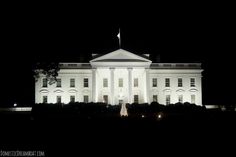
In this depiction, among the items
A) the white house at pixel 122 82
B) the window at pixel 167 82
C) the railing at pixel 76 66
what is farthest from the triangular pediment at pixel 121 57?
the window at pixel 167 82

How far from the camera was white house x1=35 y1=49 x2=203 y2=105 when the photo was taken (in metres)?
45.7

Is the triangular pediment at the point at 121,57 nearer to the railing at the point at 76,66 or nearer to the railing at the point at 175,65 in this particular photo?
the railing at the point at 76,66

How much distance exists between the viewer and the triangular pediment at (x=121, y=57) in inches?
1793

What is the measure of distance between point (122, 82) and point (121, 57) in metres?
4.66

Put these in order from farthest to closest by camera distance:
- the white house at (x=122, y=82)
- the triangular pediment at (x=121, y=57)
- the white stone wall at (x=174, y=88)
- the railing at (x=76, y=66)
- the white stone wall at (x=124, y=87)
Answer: the white stone wall at (x=174, y=88) → the railing at (x=76, y=66) → the white stone wall at (x=124, y=87) → the white house at (x=122, y=82) → the triangular pediment at (x=121, y=57)

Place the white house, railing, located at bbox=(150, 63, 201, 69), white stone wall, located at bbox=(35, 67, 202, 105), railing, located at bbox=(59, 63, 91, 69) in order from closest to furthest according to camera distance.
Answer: the white house
white stone wall, located at bbox=(35, 67, 202, 105)
railing, located at bbox=(59, 63, 91, 69)
railing, located at bbox=(150, 63, 201, 69)

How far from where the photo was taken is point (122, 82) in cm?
4916

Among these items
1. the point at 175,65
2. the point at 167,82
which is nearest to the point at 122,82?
the point at 167,82

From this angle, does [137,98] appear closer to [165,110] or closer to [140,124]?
[165,110]

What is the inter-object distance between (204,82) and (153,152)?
187 feet

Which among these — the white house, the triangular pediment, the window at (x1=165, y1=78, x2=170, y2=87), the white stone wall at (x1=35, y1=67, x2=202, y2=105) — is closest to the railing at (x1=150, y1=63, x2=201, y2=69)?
the white house

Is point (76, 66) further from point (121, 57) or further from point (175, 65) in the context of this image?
point (175, 65)

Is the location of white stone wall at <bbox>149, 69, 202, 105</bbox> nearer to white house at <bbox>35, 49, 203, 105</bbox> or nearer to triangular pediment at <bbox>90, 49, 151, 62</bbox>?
white house at <bbox>35, 49, 203, 105</bbox>

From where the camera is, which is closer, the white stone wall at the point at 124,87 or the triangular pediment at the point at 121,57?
the triangular pediment at the point at 121,57
